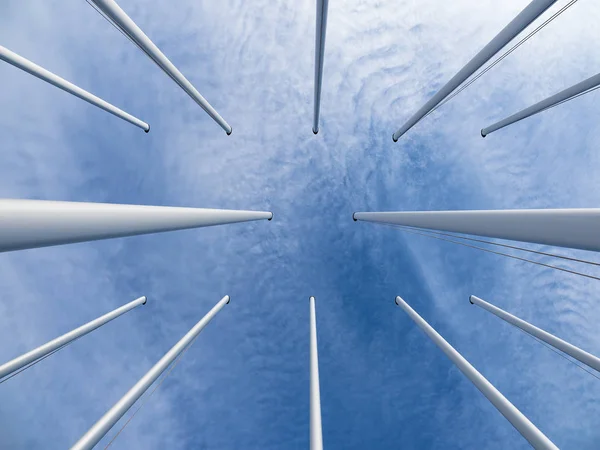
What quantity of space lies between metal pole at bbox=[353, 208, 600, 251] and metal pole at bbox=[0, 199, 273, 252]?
6.23 m

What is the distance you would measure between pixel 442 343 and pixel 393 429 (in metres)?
21.5

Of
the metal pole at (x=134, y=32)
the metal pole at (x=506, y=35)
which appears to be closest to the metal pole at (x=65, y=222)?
the metal pole at (x=134, y=32)

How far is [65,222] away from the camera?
382 cm

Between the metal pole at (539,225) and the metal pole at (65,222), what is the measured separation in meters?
6.23

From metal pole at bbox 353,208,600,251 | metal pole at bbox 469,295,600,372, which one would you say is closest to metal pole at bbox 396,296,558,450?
metal pole at bbox 469,295,600,372

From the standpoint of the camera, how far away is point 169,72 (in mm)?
17922

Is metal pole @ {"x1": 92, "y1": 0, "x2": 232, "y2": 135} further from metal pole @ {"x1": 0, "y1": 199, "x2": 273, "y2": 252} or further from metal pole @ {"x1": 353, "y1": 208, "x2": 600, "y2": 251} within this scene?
metal pole @ {"x1": 353, "y1": 208, "x2": 600, "y2": 251}

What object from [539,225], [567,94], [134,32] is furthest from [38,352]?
[567,94]

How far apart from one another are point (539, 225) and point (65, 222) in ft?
20.9

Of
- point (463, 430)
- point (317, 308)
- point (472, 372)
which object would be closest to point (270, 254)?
point (317, 308)

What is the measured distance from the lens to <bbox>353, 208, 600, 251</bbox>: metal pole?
12.9 ft

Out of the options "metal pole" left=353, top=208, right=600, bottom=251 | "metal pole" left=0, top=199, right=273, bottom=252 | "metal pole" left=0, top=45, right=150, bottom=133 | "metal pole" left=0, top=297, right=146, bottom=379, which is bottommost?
"metal pole" left=0, top=297, right=146, bottom=379

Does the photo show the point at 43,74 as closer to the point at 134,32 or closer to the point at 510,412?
the point at 134,32

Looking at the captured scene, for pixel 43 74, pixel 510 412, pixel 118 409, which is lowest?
pixel 510 412
